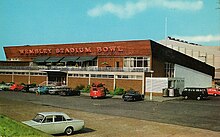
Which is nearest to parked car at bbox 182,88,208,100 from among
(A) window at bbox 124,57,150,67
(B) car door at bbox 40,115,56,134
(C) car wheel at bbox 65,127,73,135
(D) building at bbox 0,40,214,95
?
(D) building at bbox 0,40,214,95

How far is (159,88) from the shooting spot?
45.0 m

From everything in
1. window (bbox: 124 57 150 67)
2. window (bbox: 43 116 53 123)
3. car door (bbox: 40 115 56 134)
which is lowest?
car door (bbox: 40 115 56 134)

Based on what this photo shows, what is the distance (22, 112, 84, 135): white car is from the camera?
552 inches

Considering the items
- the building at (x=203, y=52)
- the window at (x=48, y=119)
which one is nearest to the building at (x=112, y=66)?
the building at (x=203, y=52)

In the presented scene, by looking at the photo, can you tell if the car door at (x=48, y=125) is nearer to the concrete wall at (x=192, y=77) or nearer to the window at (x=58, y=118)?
the window at (x=58, y=118)

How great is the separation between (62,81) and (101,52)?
933cm

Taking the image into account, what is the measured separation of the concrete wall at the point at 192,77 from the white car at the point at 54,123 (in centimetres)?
3987

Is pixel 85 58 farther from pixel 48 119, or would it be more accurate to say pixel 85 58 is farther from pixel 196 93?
pixel 48 119

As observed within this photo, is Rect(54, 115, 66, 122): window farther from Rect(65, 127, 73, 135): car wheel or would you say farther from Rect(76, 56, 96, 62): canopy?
Rect(76, 56, 96, 62): canopy

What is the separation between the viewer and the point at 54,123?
14.4 metres

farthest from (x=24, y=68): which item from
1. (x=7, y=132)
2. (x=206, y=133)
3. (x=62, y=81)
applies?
(x=7, y=132)

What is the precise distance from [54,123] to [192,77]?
150 feet

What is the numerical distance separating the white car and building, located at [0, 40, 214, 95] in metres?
28.3

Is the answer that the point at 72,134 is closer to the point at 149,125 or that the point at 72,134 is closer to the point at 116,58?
the point at 149,125
